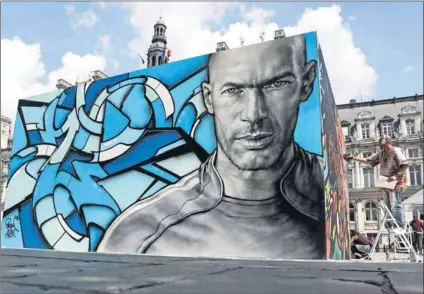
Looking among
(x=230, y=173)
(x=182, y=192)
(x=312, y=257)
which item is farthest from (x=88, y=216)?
(x=312, y=257)

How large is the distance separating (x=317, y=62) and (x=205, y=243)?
5387mm

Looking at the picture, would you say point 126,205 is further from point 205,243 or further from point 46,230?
point 46,230

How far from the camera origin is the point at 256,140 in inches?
387

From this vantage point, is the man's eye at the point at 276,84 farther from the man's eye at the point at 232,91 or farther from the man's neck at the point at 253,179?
the man's neck at the point at 253,179

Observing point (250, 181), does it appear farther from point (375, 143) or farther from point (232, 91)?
point (375, 143)

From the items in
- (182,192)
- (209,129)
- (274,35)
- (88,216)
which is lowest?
(88,216)

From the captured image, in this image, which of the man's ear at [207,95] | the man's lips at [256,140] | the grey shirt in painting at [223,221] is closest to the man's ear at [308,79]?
the man's lips at [256,140]

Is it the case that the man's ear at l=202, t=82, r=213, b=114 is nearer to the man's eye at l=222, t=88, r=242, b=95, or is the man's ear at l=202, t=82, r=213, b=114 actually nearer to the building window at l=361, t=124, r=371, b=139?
the man's eye at l=222, t=88, r=242, b=95

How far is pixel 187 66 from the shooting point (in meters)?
11.3
